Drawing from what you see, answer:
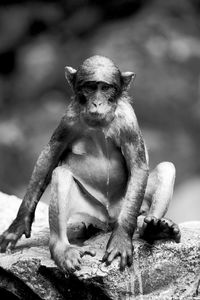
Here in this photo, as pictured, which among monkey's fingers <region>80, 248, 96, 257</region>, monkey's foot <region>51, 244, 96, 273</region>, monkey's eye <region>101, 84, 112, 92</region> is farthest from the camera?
monkey's eye <region>101, 84, 112, 92</region>

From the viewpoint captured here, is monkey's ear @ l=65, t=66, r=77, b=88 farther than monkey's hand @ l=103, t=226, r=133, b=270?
Yes

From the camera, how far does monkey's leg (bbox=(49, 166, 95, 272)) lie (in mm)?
5301

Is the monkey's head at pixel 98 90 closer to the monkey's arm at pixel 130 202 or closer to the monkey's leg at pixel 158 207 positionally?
the monkey's arm at pixel 130 202

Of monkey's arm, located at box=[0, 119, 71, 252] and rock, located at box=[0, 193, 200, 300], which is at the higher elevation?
monkey's arm, located at box=[0, 119, 71, 252]

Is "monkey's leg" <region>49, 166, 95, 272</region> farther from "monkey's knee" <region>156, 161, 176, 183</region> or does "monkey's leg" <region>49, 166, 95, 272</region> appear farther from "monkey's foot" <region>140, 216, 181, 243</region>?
"monkey's knee" <region>156, 161, 176, 183</region>

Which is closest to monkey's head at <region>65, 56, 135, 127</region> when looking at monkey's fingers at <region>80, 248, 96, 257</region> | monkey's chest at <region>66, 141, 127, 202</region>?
monkey's chest at <region>66, 141, 127, 202</region>

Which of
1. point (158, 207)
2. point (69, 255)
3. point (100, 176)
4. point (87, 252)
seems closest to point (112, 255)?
point (87, 252)

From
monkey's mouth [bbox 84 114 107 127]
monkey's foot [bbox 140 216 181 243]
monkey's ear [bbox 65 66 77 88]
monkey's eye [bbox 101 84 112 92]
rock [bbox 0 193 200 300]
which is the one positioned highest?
monkey's ear [bbox 65 66 77 88]

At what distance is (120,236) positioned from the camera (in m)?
5.39

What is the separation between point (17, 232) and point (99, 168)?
3.07 ft

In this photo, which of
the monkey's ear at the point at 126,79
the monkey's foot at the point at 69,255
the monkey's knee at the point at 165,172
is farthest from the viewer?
the monkey's knee at the point at 165,172

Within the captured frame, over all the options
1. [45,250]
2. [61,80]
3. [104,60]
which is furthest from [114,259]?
[61,80]

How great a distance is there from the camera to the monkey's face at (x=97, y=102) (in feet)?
17.8

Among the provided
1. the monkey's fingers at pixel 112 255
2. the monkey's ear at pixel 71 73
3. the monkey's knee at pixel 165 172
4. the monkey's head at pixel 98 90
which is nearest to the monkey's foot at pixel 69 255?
the monkey's fingers at pixel 112 255
